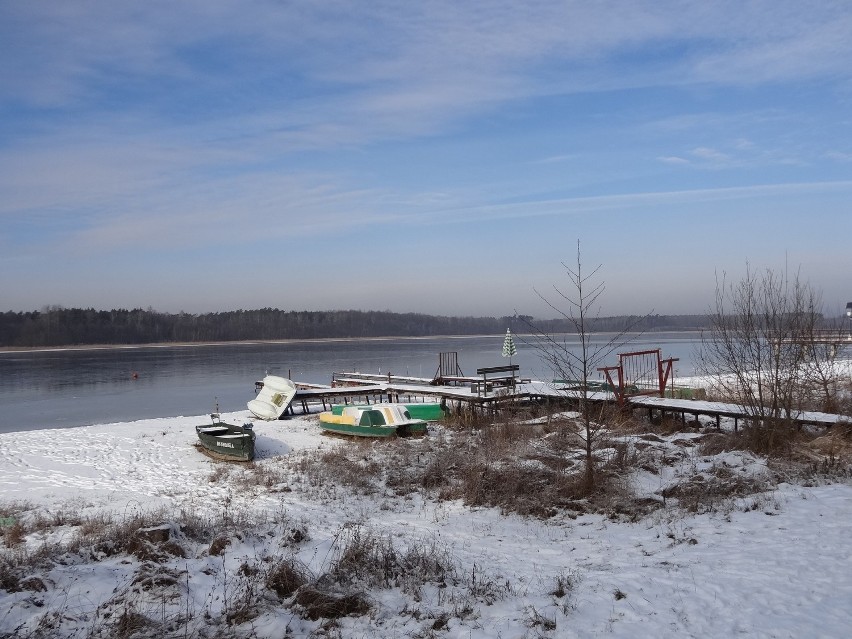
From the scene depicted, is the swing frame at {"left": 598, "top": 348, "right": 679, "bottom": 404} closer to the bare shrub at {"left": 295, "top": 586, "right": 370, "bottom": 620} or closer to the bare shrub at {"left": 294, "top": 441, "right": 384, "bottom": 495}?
the bare shrub at {"left": 294, "top": 441, "right": 384, "bottom": 495}

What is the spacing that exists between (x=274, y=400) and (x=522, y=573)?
22086mm

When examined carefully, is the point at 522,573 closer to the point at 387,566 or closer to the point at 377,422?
the point at 387,566

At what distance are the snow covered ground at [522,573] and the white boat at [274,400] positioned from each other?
14.8 meters

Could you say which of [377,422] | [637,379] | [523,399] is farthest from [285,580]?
[523,399]

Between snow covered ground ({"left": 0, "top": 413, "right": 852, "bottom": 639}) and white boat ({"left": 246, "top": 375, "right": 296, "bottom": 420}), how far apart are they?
14849mm

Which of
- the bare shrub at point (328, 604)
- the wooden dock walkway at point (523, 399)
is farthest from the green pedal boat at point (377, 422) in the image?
the bare shrub at point (328, 604)

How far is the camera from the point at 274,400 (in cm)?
2781

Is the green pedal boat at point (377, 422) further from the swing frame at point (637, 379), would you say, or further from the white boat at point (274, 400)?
the swing frame at point (637, 379)

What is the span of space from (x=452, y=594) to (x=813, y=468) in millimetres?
7318

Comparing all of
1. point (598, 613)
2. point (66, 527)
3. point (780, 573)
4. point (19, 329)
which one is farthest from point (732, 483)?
point (19, 329)

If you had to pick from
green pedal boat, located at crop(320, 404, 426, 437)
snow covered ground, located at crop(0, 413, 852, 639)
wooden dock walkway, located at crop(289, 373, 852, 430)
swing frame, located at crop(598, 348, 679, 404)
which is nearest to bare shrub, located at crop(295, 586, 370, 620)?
snow covered ground, located at crop(0, 413, 852, 639)

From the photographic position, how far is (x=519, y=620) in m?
5.73

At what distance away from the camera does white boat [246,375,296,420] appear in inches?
1076

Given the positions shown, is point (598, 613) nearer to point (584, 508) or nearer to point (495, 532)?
point (495, 532)
